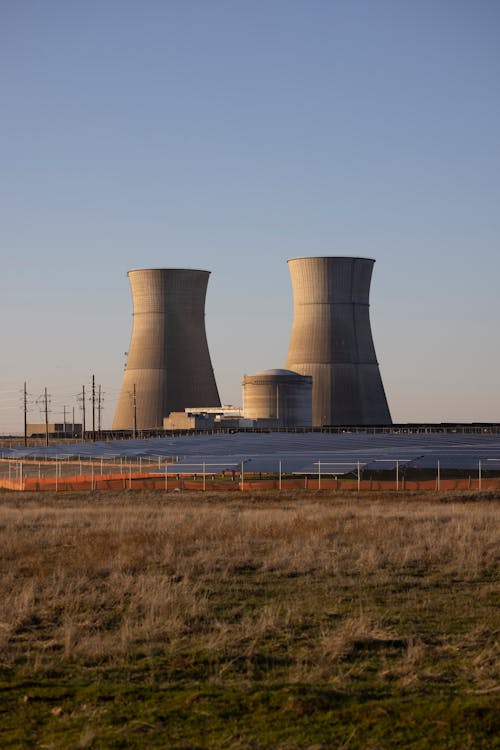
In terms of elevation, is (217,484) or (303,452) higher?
(303,452)

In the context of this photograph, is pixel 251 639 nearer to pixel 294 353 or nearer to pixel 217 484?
pixel 217 484

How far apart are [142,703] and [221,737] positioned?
0.96 m

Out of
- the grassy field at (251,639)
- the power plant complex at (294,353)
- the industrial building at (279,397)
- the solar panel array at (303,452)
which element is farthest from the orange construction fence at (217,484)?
the industrial building at (279,397)

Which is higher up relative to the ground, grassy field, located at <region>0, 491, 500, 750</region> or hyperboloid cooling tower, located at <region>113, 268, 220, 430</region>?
hyperboloid cooling tower, located at <region>113, 268, 220, 430</region>

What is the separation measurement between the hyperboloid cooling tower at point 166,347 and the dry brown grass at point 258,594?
5506 centimetres

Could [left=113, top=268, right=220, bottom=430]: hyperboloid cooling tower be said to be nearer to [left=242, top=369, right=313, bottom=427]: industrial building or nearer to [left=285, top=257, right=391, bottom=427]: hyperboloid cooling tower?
[left=242, top=369, right=313, bottom=427]: industrial building

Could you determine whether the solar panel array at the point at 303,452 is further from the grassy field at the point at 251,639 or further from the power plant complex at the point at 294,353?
the grassy field at the point at 251,639

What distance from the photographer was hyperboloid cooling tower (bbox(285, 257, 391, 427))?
72125 millimetres

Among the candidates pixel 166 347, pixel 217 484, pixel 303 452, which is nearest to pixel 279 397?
pixel 166 347

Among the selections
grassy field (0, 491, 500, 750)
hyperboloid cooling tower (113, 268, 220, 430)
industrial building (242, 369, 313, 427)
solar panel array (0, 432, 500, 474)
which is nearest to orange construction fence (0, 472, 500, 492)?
solar panel array (0, 432, 500, 474)

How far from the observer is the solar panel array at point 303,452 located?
4103cm

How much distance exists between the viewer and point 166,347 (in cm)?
7675

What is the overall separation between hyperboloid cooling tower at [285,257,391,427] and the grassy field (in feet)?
179

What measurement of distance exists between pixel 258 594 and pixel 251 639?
257 centimetres
